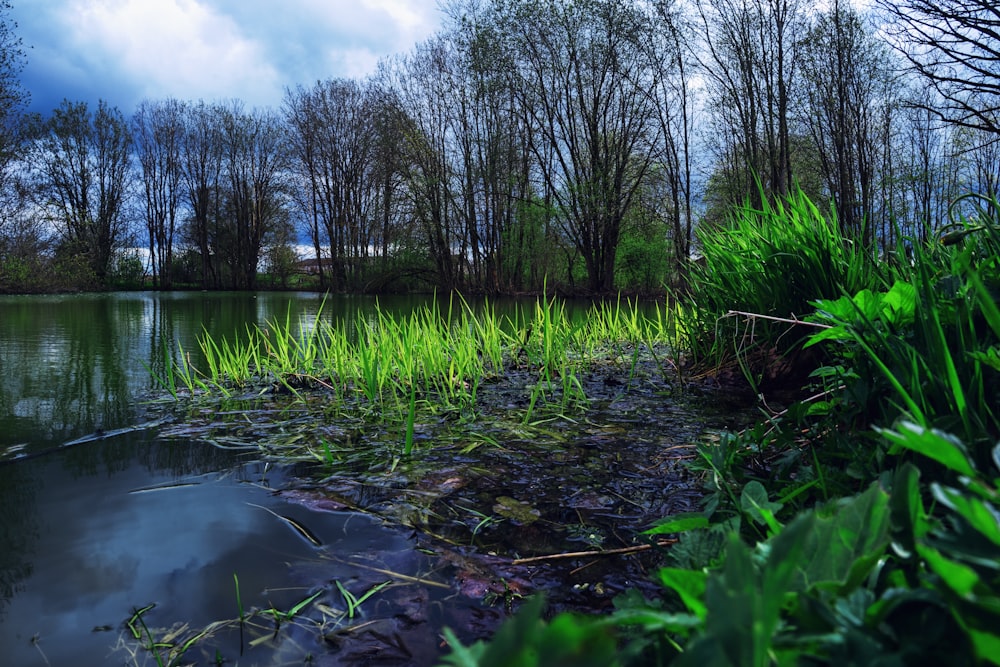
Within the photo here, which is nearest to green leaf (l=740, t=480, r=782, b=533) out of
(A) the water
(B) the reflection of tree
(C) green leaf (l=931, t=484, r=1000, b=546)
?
(C) green leaf (l=931, t=484, r=1000, b=546)

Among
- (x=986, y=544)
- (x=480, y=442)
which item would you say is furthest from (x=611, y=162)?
(x=986, y=544)

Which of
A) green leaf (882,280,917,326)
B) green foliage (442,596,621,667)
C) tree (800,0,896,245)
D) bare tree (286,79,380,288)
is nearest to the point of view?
green foliage (442,596,621,667)

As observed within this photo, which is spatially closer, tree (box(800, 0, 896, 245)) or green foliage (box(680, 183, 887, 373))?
green foliage (box(680, 183, 887, 373))

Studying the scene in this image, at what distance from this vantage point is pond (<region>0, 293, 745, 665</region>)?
2.95 ft

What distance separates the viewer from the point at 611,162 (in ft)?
58.9

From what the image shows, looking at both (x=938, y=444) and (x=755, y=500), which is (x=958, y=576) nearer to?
(x=938, y=444)

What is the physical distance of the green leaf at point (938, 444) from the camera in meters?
0.35

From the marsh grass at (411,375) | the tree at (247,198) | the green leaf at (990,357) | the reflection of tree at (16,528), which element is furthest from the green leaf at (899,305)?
the tree at (247,198)

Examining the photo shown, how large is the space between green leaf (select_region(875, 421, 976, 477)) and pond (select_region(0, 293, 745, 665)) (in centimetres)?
69

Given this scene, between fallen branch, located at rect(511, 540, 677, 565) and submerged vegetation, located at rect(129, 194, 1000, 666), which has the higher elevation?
submerged vegetation, located at rect(129, 194, 1000, 666)

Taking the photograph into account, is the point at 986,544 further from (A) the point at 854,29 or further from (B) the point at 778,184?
(A) the point at 854,29

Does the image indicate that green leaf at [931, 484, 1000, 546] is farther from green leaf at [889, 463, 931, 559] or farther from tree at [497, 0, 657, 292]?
tree at [497, 0, 657, 292]

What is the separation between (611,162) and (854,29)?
759cm

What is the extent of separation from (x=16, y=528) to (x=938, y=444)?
1860 mm
